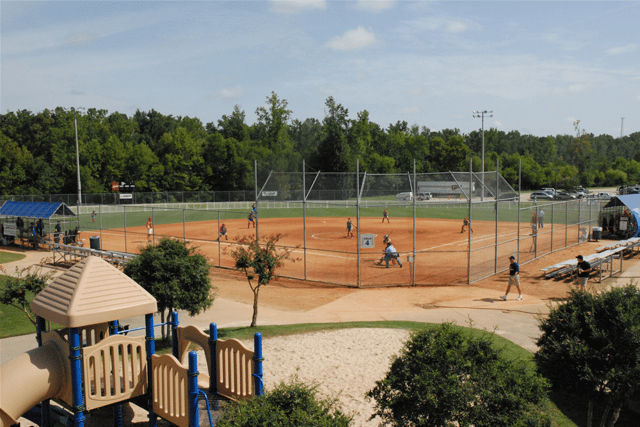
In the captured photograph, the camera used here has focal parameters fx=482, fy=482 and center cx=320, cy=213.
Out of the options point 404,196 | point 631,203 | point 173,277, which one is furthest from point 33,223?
point 631,203

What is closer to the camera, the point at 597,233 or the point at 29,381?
the point at 29,381

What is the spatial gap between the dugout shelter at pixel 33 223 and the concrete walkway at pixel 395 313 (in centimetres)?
1810

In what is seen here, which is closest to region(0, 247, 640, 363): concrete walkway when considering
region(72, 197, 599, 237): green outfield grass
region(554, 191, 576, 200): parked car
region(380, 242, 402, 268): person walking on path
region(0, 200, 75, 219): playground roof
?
region(380, 242, 402, 268): person walking on path

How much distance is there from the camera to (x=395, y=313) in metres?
15.5

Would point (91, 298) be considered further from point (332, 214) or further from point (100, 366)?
point (332, 214)

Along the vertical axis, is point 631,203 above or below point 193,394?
above

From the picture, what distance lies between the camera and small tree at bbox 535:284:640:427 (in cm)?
668

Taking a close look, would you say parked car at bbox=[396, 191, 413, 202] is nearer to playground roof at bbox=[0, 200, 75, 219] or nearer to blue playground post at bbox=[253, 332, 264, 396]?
blue playground post at bbox=[253, 332, 264, 396]

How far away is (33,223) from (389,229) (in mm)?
25034

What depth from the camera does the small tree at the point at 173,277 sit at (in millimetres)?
11820

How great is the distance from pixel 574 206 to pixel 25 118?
86619 millimetres

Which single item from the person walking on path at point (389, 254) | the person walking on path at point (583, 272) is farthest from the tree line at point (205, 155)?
the person walking on path at point (583, 272)

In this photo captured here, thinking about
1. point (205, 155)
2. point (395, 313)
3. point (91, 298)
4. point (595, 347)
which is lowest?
point (395, 313)

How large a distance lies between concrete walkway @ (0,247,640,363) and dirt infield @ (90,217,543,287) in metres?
1.81
